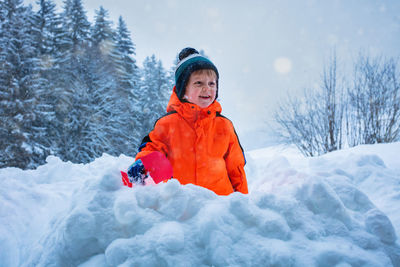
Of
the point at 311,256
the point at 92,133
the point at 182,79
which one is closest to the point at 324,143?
the point at 182,79

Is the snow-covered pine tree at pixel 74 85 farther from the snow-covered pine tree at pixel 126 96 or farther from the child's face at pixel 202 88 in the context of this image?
the child's face at pixel 202 88

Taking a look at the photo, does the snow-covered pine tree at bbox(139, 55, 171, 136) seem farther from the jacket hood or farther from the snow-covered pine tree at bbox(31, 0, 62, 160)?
the jacket hood

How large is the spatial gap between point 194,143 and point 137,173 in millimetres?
746

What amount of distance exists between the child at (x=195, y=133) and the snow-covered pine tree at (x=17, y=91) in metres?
11.2

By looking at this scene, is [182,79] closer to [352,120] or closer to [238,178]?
[238,178]

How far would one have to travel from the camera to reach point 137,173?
4.95 feet

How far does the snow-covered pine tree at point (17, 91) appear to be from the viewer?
33.9ft

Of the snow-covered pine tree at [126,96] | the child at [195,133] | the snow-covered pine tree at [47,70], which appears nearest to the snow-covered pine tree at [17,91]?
the snow-covered pine tree at [47,70]

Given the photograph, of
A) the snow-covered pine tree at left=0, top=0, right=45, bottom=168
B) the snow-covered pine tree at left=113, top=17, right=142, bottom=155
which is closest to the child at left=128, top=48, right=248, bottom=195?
the snow-covered pine tree at left=0, top=0, right=45, bottom=168

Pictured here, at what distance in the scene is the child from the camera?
2.09 meters

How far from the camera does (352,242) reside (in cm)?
108

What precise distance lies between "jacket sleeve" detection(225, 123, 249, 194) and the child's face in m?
0.50

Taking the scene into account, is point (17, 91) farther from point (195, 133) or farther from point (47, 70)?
point (195, 133)

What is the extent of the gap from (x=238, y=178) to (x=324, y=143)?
669 cm
